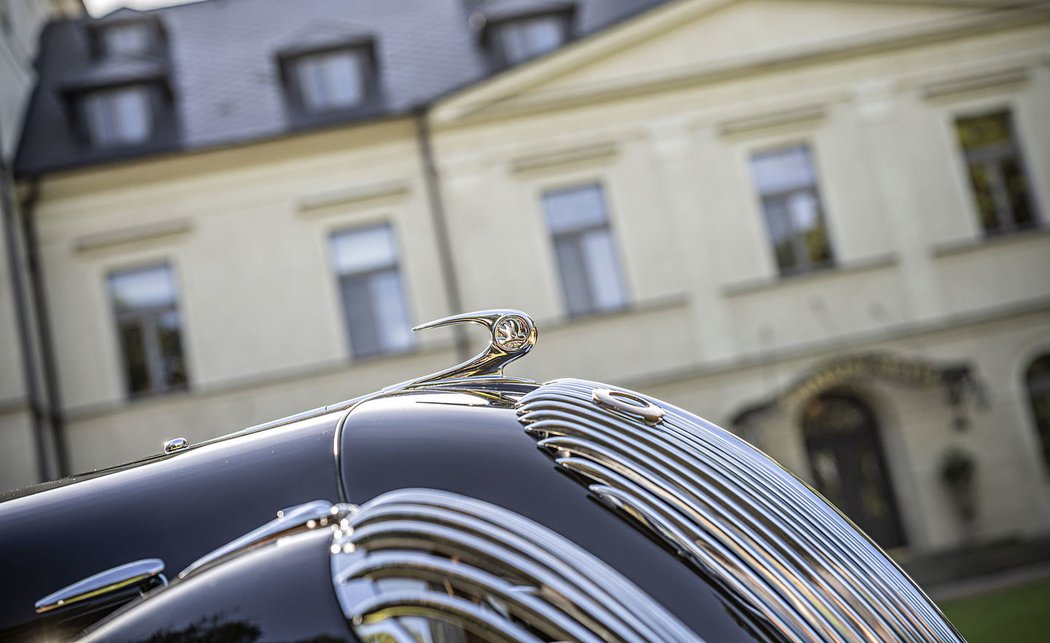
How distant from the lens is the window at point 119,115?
1509 cm

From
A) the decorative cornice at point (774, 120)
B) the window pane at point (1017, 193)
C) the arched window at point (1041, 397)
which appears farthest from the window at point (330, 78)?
the arched window at point (1041, 397)

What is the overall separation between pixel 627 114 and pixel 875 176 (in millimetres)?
3687

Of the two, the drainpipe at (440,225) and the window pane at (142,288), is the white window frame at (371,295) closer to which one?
the drainpipe at (440,225)

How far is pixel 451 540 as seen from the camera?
0.97 meters

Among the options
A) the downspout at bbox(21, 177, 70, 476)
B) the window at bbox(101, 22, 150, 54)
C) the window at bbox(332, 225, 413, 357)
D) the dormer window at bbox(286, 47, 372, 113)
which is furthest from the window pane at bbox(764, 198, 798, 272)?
the window at bbox(101, 22, 150, 54)

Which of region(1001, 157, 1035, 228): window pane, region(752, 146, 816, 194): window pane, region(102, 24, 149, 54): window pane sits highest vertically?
region(102, 24, 149, 54): window pane

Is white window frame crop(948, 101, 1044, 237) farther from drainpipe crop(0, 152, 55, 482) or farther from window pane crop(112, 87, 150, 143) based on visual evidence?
drainpipe crop(0, 152, 55, 482)

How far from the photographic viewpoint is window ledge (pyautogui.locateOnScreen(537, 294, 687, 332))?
14422 millimetres

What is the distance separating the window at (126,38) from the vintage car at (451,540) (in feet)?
56.4

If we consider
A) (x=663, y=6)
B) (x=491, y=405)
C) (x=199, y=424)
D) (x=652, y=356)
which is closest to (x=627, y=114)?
(x=663, y=6)

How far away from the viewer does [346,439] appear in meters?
1.13

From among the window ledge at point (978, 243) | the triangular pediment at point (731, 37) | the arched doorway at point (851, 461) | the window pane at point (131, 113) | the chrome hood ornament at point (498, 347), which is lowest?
the arched doorway at point (851, 461)

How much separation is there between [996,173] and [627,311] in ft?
19.3

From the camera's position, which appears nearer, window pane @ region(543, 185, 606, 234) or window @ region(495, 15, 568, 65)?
window pane @ region(543, 185, 606, 234)
